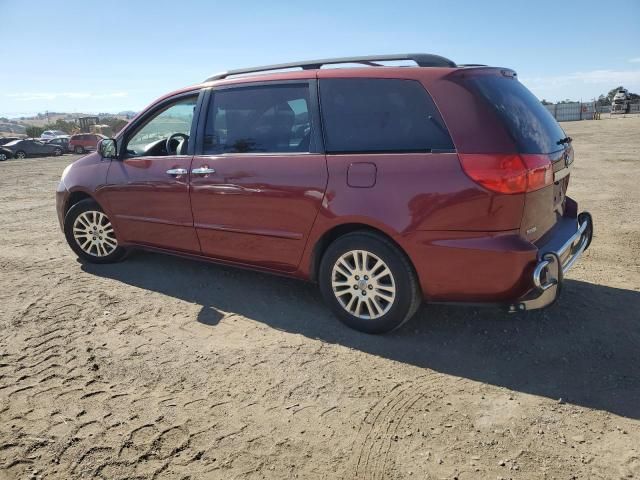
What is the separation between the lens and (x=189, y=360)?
10.9ft

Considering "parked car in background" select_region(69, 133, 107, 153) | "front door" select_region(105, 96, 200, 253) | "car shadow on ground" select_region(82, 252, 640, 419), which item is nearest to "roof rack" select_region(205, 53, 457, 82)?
"front door" select_region(105, 96, 200, 253)

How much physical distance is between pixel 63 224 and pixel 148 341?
2.51m

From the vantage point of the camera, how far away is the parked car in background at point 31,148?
97.1ft

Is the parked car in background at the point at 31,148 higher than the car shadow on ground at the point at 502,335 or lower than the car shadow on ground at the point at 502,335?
higher

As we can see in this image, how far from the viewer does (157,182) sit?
4.55 m

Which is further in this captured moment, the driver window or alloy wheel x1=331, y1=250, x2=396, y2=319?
the driver window

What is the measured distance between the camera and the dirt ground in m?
2.35

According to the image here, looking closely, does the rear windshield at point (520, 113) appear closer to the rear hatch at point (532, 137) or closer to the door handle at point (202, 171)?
the rear hatch at point (532, 137)

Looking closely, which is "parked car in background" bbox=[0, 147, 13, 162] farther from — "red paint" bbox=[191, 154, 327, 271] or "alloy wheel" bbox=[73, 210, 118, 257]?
"red paint" bbox=[191, 154, 327, 271]

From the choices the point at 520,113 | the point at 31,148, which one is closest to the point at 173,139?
the point at 520,113

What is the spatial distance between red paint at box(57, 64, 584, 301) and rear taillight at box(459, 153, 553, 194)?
0.03 metres

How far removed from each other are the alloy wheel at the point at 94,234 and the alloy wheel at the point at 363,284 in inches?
109

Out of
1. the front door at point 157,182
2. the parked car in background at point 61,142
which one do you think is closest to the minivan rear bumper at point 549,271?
the front door at point 157,182

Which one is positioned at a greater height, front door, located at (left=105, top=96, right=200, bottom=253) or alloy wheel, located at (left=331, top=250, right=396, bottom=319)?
front door, located at (left=105, top=96, right=200, bottom=253)
